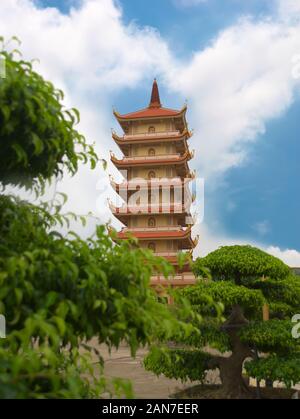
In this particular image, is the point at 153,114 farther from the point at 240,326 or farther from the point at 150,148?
the point at 240,326

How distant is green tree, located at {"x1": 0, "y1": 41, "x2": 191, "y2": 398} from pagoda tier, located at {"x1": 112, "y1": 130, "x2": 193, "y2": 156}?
23.9m

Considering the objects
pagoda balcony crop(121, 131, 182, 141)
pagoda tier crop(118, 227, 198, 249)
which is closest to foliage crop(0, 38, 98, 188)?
pagoda tier crop(118, 227, 198, 249)

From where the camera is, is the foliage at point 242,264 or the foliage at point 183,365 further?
the foliage at point 242,264

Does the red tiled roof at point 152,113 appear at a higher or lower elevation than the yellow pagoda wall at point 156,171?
higher

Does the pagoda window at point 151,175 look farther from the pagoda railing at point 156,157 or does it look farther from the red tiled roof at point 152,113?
the red tiled roof at point 152,113

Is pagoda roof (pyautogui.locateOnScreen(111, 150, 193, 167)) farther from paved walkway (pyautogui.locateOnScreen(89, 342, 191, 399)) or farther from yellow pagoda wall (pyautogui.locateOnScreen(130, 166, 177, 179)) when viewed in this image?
paved walkway (pyautogui.locateOnScreen(89, 342, 191, 399))

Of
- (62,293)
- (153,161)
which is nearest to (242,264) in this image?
(62,293)

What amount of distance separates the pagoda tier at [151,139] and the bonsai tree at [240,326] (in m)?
17.8

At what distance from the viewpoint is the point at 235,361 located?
31.7 ft

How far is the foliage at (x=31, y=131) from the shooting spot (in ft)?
8.77

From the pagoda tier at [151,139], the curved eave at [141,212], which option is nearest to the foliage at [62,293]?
the curved eave at [141,212]

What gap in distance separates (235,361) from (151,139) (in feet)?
61.8

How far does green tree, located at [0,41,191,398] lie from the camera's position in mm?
2530
